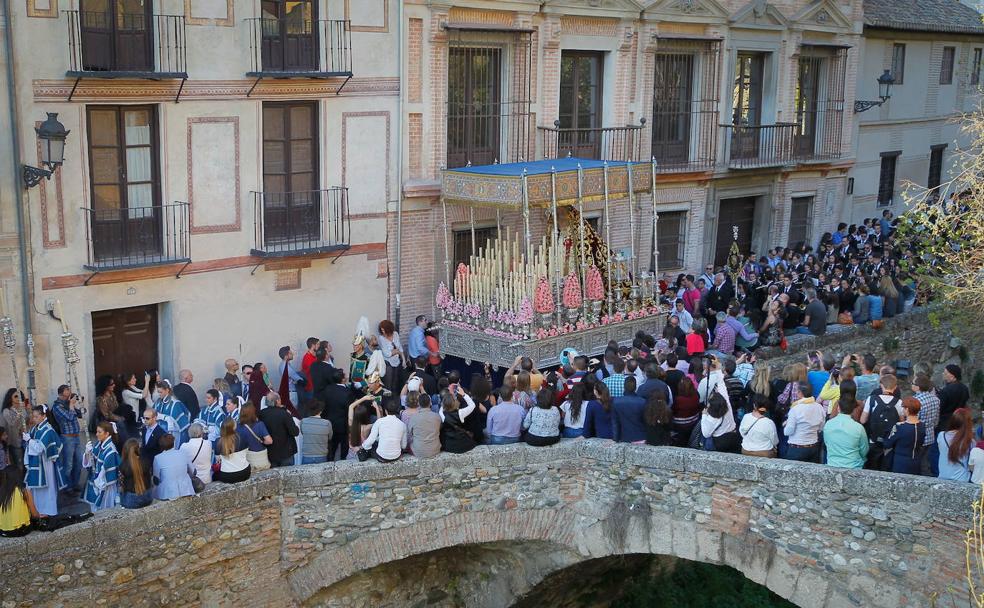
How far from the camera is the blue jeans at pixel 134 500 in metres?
12.0

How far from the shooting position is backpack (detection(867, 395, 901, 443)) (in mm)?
12625

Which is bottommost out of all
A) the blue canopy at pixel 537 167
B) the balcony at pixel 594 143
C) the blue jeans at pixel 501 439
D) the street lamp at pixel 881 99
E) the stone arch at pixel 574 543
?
the stone arch at pixel 574 543

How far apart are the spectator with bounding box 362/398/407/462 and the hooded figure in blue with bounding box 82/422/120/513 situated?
2.66 metres

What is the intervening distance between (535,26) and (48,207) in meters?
8.56

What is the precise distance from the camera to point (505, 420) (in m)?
13.8

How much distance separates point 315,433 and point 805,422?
534cm

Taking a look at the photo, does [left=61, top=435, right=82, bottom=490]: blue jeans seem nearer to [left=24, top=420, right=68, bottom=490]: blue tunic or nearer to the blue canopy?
[left=24, top=420, right=68, bottom=490]: blue tunic

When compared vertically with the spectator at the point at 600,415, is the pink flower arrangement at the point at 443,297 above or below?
above

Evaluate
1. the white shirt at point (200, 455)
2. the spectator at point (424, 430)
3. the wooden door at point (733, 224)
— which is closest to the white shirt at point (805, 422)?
the spectator at point (424, 430)

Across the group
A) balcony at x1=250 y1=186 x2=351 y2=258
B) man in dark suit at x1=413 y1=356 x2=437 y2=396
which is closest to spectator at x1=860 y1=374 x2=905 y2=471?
man in dark suit at x1=413 y1=356 x2=437 y2=396

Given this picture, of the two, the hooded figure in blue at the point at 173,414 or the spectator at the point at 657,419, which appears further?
the hooded figure in blue at the point at 173,414

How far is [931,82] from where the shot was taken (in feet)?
94.9

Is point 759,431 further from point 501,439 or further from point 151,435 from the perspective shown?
point 151,435

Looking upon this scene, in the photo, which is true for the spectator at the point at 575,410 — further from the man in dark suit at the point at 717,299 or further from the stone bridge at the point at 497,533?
the man in dark suit at the point at 717,299
